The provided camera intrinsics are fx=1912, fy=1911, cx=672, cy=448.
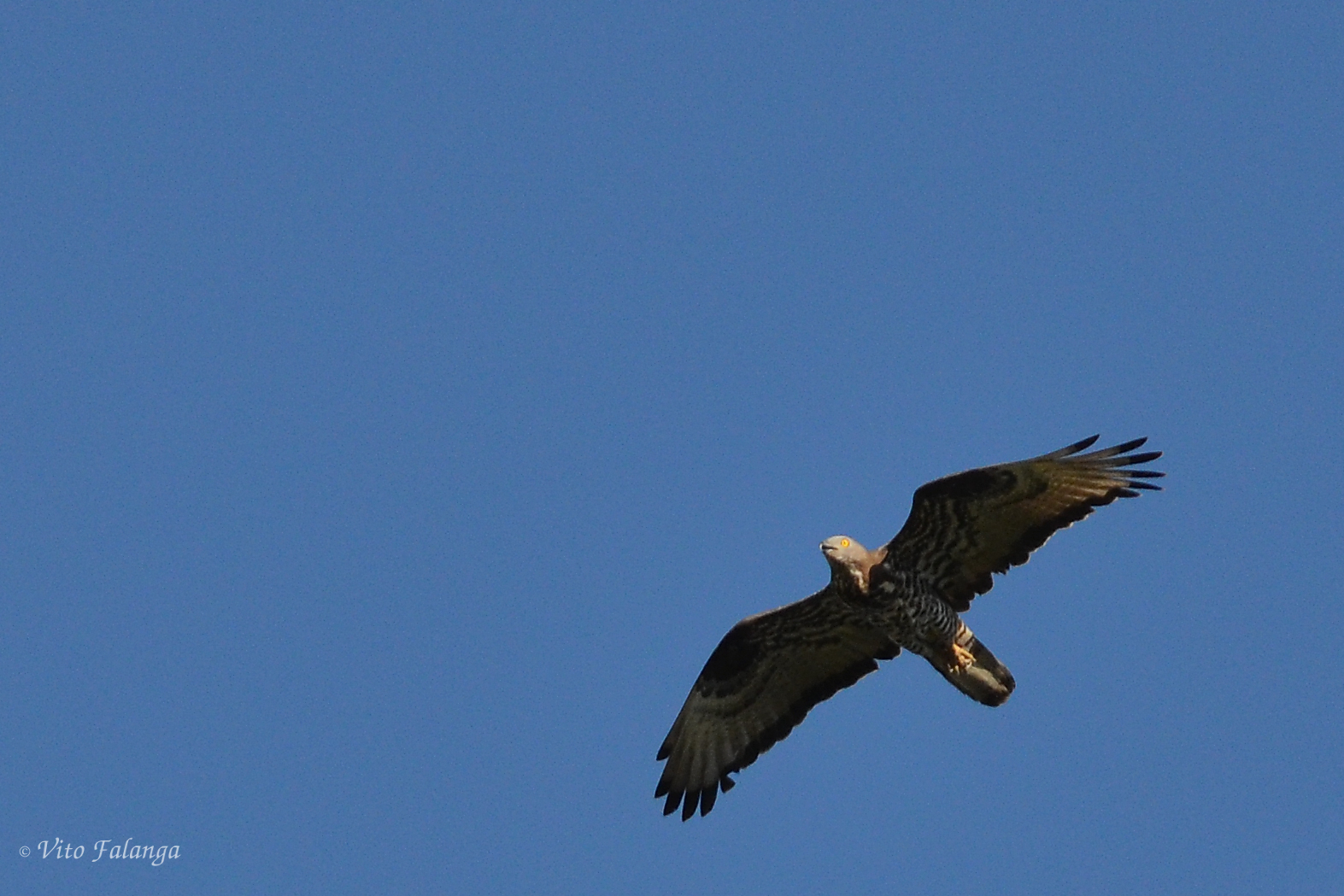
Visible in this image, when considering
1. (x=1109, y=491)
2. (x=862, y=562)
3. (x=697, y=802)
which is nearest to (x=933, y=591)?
(x=862, y=562)

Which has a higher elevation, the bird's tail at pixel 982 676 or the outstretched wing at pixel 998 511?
the outstretched wing at pixel 998 511

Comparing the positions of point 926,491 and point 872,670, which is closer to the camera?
point 926,491

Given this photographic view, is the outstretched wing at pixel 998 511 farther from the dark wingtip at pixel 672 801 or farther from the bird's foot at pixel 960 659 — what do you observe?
the dark wingtip at pixel 672 801

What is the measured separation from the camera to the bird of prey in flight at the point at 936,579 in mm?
16281

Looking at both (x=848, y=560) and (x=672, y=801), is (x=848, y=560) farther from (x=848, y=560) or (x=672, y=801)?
(x=672, y=801)

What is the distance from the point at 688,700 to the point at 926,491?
3.23 m

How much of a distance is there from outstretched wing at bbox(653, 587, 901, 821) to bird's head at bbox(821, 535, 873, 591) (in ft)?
2.30

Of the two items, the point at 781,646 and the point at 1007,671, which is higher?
the point at 781,646

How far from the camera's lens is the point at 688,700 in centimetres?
A: 1786

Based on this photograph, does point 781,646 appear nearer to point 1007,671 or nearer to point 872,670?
point 872,670

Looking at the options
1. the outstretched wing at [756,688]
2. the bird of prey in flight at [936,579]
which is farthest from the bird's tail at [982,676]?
the outstretched wing at [756,688]

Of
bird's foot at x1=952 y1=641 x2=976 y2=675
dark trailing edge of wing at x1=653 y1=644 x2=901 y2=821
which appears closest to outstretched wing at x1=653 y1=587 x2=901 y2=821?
dark trailing edge of wing at x1=653 y1=644 x2=901 y2=821

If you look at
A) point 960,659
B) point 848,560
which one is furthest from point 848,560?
point 960,659

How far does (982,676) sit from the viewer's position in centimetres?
1630
